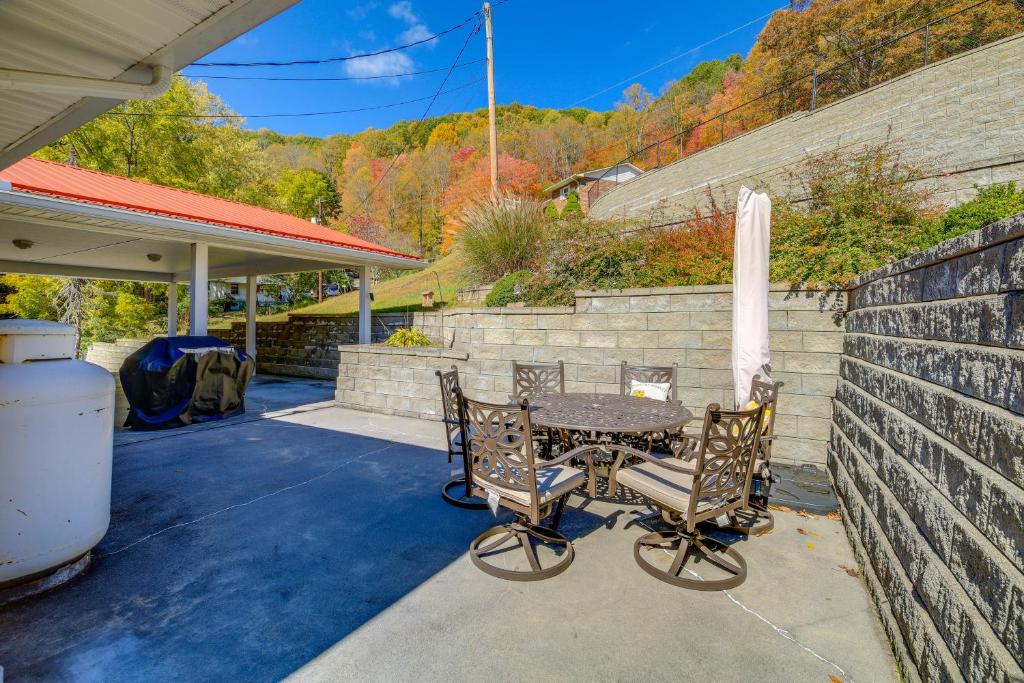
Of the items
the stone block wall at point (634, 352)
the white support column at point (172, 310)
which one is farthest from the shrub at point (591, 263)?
the white support column at point (172, 310)

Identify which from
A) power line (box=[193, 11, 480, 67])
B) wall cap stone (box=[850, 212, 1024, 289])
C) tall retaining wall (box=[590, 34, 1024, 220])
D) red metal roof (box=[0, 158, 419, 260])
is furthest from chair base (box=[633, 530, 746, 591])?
power line (box=[193, 11, 480, 67])

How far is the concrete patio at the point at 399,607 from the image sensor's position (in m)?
1.75

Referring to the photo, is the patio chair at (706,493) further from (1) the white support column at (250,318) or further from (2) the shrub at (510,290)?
(1) the white support column at (250,318)

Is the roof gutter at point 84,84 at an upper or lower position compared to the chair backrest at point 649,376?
upper

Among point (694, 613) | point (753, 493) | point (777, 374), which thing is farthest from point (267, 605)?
point (777, 374)

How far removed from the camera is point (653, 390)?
13.7 feet


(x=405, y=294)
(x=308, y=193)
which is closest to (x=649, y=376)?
(x=405, y=294)

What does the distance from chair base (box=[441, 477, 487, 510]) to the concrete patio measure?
0.07 meters

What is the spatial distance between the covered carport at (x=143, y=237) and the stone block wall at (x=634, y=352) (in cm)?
227

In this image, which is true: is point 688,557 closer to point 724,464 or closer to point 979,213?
point 724,464

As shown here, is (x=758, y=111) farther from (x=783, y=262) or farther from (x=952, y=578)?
(x=952, y=578)

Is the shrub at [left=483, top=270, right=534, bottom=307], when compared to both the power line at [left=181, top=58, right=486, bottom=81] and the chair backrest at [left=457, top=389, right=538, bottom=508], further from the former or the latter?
the power line at [left=181, top=58, right=486, bottom=81]

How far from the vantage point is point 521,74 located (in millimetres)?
18344

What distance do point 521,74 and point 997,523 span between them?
68.0 ft
